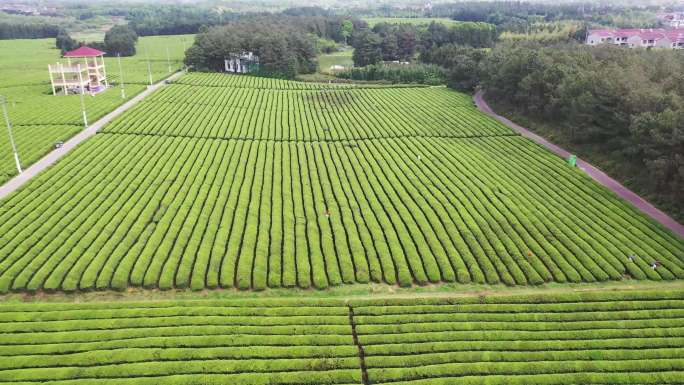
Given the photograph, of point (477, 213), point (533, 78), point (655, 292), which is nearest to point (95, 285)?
point (477, 213)

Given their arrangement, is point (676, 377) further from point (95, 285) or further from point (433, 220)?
point (95, 285)

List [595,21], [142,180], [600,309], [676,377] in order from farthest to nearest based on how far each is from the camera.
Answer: [595,21] < [142,180] < [600,309] < [676,377]

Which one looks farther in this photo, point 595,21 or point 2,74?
point 595,21

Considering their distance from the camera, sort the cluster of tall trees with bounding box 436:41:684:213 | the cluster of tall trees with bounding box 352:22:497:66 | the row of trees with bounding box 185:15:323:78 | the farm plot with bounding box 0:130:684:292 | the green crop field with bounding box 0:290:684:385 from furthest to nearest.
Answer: the cluster of tall trees with bounding box 352:22:497:66 → the row of trees with bounding box 185:15:323:78 → the cluster of tall trees with bounding box 436:41:684:213 → the farm plot with bounding box 0:130:684:292 → the green crop field with bounding box 0:290:684:385

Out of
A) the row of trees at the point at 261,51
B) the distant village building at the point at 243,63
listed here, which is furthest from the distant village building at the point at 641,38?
the distant village building at the point at 243,63

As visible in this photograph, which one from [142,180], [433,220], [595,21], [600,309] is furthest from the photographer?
[595,21]

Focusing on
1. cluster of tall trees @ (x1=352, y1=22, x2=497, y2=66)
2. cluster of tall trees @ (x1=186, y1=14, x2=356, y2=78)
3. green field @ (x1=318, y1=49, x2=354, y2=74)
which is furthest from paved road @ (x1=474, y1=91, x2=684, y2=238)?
green field @ (x1=318, y1=49, x2=354, y2=74)

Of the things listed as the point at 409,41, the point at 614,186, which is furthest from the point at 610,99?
the point at 409,41

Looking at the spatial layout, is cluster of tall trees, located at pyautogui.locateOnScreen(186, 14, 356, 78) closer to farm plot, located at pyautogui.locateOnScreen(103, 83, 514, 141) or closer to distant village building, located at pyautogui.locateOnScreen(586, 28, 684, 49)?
farm plot, located at pyautogui.locateOnScreen(103, 83, 514, 141)

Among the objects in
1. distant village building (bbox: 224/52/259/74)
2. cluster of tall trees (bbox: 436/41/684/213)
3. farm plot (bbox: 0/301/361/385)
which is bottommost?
farm plot (bbox: 0/301/361/385)
